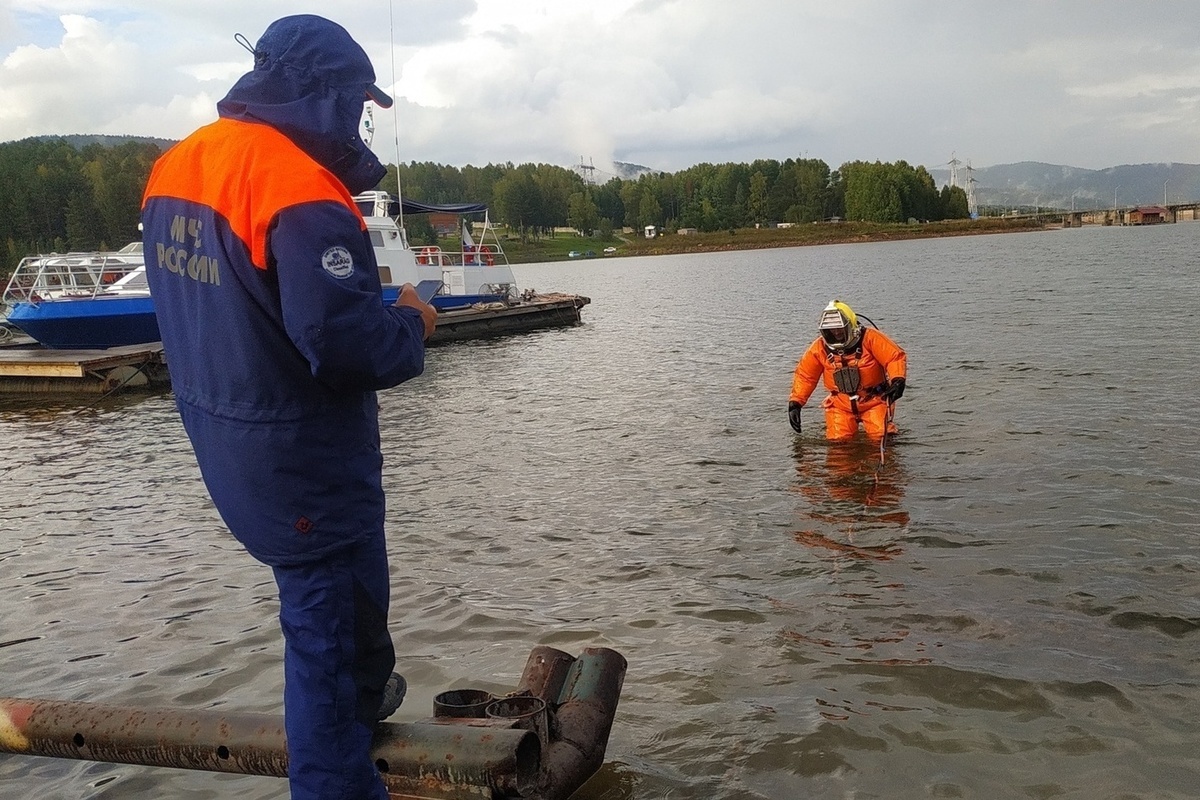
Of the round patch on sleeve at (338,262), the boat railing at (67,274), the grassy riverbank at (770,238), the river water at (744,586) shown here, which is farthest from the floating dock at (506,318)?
the grassy riverbank at (770,238)

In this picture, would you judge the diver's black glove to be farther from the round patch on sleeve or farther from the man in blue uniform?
the round patch on sleeve

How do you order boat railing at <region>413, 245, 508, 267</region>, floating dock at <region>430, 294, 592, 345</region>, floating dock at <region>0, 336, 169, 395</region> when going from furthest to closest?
boat railing at <region>413, 245, 508, 267</region> → floating dock at <region>430, 294, 592, 345</region> → floating dock at <region>0, 336, 169, 395</region>

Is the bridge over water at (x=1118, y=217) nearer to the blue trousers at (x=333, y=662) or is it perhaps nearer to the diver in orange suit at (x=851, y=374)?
the diver in orange suit at (x=851, y=374)

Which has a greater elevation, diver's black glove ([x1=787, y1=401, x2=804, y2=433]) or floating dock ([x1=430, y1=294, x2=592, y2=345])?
floating dock ([x1=430, y1=294, x2=592, y2=345])

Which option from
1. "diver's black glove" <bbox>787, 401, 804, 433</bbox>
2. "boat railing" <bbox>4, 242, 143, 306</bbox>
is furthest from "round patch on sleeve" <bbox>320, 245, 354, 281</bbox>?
"boat railing" <bbox>4, 242, 143, 306</bbox>

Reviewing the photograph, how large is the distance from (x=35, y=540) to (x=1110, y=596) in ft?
30.0

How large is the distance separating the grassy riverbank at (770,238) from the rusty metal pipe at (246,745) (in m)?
131

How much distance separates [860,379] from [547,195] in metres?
153

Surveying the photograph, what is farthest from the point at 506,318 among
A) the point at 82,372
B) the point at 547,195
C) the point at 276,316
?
the point at 547,195

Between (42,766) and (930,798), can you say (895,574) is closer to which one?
(930,798)

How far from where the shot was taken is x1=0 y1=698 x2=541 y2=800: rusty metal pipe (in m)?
3.04

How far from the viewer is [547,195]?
158625 mm

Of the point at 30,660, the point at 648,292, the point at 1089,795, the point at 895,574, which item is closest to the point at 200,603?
the point at 30,660

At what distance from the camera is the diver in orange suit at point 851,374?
10.2 meters
